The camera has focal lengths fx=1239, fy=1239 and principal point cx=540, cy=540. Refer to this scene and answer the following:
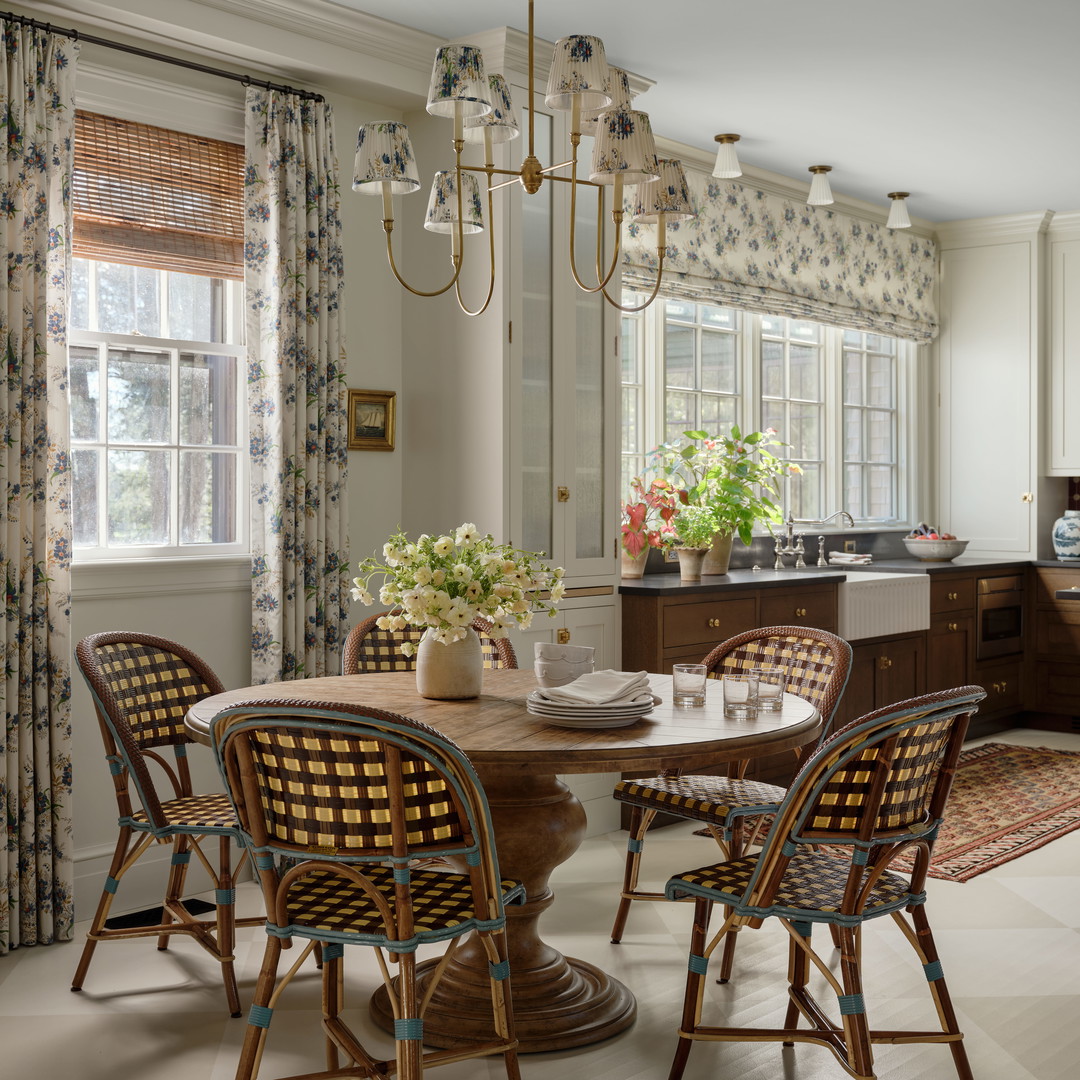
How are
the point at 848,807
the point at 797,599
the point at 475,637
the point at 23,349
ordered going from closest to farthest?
the point at 848,807 → the point at 475,637 → the point at 23,349 → the point at 797,599

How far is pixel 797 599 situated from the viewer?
199 inches

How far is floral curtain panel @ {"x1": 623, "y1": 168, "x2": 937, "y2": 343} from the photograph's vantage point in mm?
5492

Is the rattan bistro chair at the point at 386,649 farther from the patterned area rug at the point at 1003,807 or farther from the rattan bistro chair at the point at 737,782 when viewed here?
the patterned area rug at the point at 1003,807

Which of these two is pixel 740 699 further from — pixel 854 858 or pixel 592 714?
pixel 854 858

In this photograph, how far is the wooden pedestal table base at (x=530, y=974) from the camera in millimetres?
2770

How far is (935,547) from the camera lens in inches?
255

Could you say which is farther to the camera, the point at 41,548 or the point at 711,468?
the point at 711,468

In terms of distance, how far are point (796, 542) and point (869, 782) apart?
13.0 feet

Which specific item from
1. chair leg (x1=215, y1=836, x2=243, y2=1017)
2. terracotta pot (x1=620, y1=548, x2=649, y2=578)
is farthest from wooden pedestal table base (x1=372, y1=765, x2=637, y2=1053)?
terracotta pot (x1=620, y1=548, x2=649, y2=578)

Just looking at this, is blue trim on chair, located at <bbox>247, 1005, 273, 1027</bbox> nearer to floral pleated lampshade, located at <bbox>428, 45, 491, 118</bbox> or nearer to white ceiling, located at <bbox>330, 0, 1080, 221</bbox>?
floral pleated lampshade, located at <bbox>428, 45, 491, 118</bbox>

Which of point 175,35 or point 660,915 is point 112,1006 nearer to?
point 660,915

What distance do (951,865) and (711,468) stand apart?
1.96 metres

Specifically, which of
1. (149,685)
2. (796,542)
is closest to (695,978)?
(149,685)

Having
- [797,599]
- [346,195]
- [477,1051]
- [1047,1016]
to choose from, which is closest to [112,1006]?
[477,1051]
